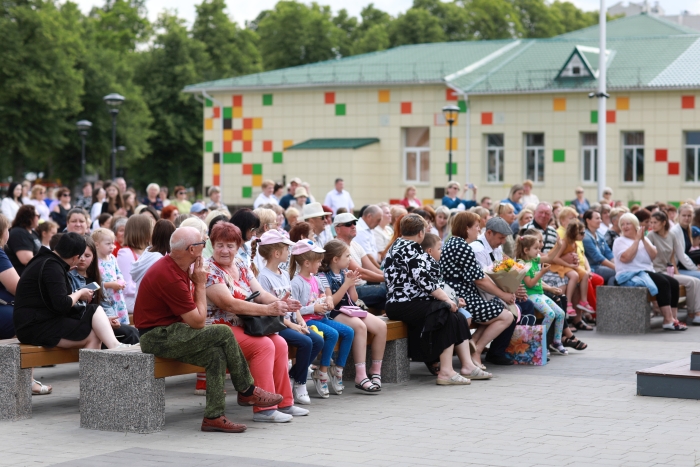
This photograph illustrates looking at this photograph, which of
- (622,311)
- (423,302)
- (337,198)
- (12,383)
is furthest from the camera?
(337,198)

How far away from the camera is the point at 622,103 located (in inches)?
1278

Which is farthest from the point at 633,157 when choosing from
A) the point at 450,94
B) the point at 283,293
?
the point at 283,293

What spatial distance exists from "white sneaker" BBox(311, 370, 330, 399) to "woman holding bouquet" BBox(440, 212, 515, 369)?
2072mm

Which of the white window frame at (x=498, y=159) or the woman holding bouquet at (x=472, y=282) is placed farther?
the white window frame at (x=498, y=159)

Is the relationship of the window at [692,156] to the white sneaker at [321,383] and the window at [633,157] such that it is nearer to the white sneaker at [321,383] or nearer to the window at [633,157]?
the window at [633,157]

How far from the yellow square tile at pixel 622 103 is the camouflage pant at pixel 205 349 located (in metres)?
26.5

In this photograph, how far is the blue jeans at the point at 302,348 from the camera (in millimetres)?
8797

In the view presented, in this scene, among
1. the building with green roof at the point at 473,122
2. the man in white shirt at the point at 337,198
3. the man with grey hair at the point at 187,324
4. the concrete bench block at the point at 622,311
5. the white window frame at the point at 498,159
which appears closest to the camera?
the man with grey hair at the point at 187,324

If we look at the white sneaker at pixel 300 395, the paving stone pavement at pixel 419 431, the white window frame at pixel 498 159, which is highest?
the white window frame at pixel 498 159

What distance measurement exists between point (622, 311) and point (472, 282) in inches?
171

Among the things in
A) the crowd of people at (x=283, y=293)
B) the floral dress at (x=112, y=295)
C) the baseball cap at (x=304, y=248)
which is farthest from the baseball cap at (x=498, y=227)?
the floral dress at (x=112, y=295)

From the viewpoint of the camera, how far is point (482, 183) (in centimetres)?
3494

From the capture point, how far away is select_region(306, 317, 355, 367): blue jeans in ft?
30.3

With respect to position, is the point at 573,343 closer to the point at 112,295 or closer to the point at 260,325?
the point at 260,325
